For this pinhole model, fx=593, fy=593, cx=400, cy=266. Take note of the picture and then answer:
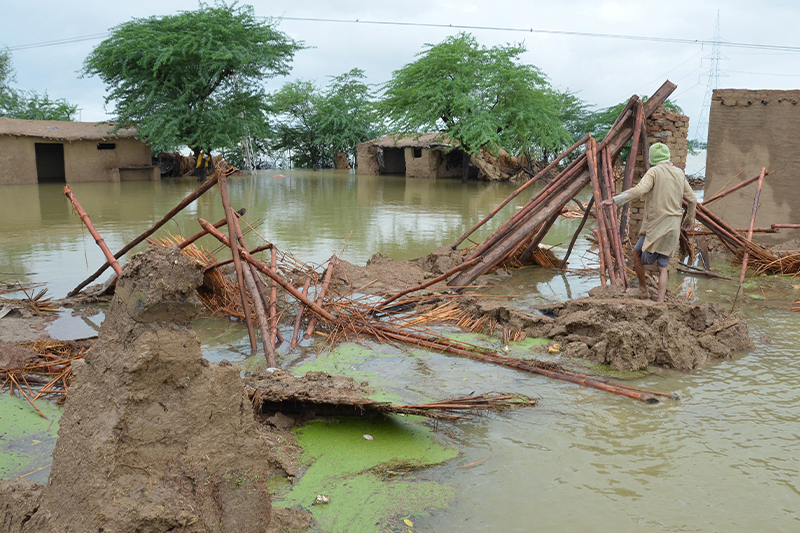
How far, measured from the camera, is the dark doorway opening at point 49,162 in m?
28.8

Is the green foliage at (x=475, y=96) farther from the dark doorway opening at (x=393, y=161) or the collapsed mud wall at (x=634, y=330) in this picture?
the collapsed mud wall at (x=634, y=330)

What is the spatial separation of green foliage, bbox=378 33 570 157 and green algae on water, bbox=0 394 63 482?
21.3 m

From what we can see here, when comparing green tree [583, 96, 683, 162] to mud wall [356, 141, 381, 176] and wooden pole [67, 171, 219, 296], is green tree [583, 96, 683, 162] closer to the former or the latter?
mud wall [356, 141, 381, 176]

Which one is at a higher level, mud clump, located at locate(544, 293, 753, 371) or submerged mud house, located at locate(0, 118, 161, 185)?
submerged mud house, located at locate(0, 118, 161, 185)

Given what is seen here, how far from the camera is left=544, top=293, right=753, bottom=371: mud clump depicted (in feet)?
15.3

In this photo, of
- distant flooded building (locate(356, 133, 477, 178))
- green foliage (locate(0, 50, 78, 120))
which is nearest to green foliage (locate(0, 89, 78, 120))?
green foliage (locate(0, 50, 78, 120))

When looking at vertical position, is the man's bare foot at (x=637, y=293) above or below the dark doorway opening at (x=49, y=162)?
below

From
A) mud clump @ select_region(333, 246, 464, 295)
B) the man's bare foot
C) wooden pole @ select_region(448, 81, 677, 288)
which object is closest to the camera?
the man's bare foot

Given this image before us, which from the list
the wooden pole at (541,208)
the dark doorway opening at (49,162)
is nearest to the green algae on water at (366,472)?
the wooden pole at (541,208)

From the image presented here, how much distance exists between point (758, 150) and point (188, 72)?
22016mm

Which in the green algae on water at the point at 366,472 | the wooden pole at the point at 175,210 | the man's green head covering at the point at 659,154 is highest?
the man's green head covering at the point at 659,154

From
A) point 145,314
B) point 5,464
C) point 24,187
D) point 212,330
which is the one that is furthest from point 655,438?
point 24,187

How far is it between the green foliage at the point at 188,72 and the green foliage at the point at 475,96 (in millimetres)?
6526

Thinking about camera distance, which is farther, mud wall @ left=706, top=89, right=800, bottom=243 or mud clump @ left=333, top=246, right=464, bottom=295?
mud wall @ left=706, top=89, right=800, bottom=243
